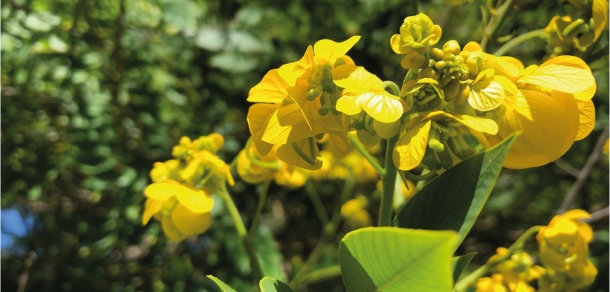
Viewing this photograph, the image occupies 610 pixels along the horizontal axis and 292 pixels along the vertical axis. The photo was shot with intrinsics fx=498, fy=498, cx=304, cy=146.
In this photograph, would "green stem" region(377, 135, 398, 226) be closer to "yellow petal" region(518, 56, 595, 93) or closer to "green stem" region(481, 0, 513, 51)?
"yellow petal" region(518, 56, 595, 93)

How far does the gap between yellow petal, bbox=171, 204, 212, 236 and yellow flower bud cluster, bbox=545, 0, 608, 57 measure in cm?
81

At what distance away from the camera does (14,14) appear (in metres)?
1.56

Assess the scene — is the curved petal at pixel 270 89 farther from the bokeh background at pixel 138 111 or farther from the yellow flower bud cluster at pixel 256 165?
the bokeh background at pixel 138 111

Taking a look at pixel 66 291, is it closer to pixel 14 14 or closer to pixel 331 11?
pixel 14 14

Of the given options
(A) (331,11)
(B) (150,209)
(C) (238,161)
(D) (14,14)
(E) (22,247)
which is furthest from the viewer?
Result: (A) (331,11)

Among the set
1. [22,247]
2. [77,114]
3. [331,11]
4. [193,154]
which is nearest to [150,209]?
[193,154]

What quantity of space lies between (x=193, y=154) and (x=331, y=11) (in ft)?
4.44

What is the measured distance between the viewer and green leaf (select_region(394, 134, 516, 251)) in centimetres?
55

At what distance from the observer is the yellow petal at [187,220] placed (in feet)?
3.22

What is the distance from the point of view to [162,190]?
94 centimetres

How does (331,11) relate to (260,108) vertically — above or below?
below

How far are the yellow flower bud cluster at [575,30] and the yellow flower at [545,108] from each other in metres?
0.41

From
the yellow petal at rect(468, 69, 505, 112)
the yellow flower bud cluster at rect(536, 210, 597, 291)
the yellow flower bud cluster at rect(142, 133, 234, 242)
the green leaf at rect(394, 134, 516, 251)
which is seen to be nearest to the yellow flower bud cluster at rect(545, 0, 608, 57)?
the yellow flower bud cluster at rect(536, 210, 597, 291)

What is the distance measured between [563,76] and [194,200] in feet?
2.15
